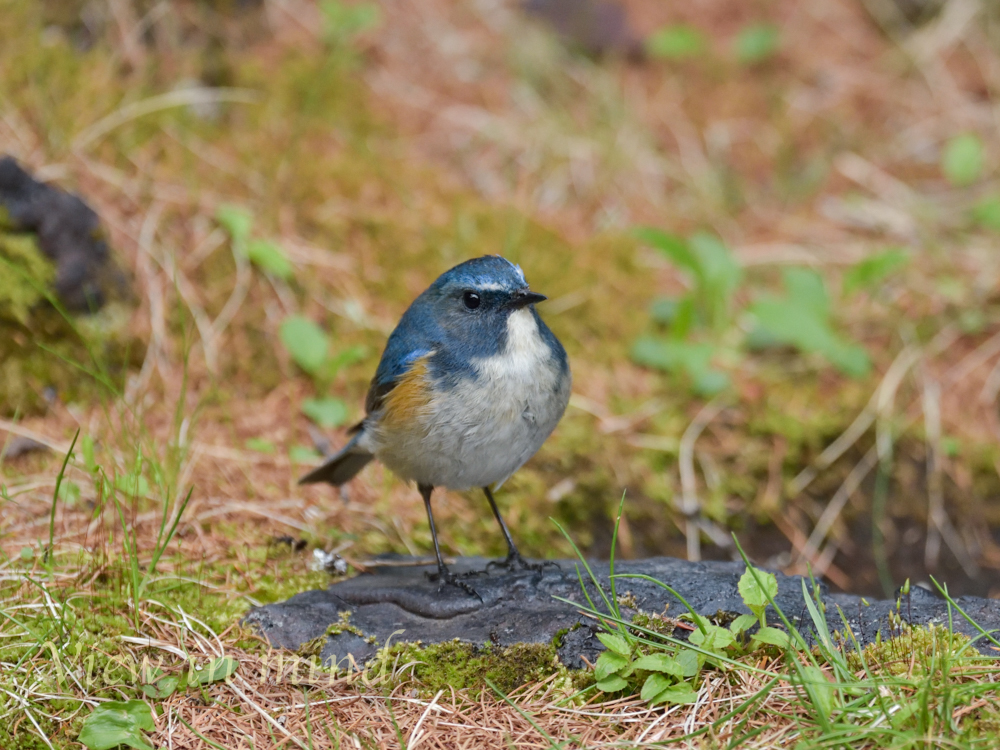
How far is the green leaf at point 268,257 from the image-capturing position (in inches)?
223

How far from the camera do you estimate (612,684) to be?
10.1ft

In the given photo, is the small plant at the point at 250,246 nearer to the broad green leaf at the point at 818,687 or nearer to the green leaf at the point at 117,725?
the green leaf at the point at 117,725

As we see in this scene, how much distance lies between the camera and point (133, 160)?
5965 mm

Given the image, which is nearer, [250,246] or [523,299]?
[523,299]

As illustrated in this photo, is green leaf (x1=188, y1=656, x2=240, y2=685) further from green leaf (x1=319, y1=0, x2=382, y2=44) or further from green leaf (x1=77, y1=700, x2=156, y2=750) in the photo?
green leaf (x1=319, y1=0, x2=382, y2=44)

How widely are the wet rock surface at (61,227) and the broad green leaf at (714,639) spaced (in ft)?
12.0

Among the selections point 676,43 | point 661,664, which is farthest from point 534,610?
point 676,43

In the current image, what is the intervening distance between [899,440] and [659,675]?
3459mm

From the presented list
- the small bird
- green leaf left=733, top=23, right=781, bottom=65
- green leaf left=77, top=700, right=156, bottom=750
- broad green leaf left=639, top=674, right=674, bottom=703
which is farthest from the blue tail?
green leaf left=733, top=23, right=781, bottom=65

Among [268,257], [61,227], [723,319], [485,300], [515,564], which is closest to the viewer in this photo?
[485,300]

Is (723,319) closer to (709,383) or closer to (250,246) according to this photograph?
(709,383)

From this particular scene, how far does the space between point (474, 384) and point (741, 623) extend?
4.62 ft

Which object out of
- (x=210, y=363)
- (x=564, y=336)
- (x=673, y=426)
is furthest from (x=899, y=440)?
(x=210, y=363)

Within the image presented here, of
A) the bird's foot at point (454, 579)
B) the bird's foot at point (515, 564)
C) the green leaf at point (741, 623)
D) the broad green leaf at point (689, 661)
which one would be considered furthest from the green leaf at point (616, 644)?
the bird's foot at point (515, 564)
